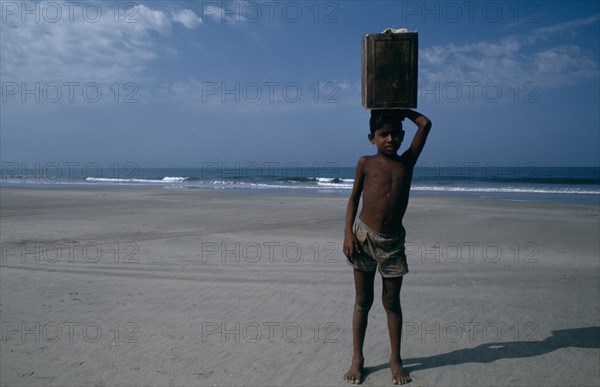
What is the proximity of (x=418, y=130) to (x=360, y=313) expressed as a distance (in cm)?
160

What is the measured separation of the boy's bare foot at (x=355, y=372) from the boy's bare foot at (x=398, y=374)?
261mm

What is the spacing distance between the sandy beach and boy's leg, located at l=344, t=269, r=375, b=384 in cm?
16

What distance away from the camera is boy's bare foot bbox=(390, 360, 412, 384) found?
343cm

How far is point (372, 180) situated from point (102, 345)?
10.0 feet

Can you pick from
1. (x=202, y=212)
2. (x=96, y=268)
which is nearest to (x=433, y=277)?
(x=96, y=268)

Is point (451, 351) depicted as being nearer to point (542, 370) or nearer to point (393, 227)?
point (542, 370)

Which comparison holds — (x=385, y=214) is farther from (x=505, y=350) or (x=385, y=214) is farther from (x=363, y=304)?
(x=505, y=350)

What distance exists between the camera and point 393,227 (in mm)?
3342

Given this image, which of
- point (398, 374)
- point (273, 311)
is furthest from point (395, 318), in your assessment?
point (273, 311)

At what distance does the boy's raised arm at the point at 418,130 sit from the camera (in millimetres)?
3234

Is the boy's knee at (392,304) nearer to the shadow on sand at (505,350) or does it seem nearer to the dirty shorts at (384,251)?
the dirty shorts at (384,251)
